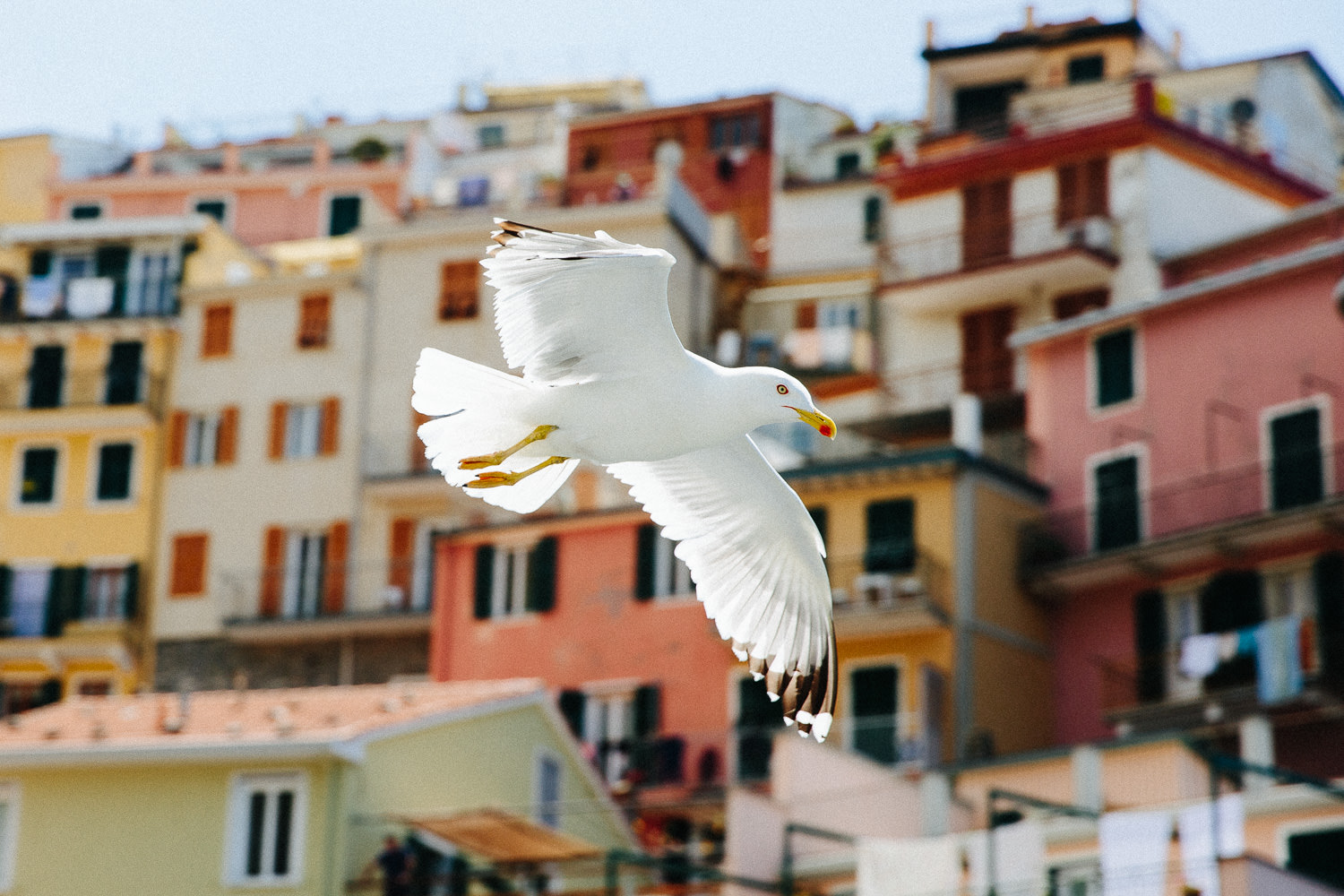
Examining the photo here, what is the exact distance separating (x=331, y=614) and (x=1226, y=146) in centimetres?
2121

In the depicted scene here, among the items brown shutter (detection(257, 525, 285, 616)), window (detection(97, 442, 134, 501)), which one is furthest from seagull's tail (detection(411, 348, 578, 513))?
window (detection(97, 442, 134, 501))

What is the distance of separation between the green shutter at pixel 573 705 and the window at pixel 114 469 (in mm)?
15667

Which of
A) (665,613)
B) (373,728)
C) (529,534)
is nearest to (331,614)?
(529,534)

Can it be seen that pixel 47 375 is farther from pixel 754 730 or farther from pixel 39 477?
pixel 754 730

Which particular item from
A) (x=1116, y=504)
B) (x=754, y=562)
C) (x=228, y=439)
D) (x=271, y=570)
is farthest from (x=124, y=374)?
(x=754, y=562)

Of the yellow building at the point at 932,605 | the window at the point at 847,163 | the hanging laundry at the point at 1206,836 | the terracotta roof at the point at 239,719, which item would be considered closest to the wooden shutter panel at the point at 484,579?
the yellow building at the point at 932,605

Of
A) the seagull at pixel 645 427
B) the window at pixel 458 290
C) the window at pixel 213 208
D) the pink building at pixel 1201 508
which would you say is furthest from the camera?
the window at pixel 213 208

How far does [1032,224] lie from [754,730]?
48.9 feet

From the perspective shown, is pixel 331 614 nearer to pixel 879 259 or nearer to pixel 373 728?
pixel 879 259

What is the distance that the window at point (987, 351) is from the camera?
1863 inches

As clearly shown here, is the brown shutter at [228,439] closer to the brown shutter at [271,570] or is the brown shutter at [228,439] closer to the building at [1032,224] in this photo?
the brown shutter at [271,570]

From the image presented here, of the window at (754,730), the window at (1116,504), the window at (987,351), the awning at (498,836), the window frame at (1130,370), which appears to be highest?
the window at (987,351)

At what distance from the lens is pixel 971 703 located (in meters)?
37.1

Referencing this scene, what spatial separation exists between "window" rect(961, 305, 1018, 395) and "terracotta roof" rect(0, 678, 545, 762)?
18.2 meters
